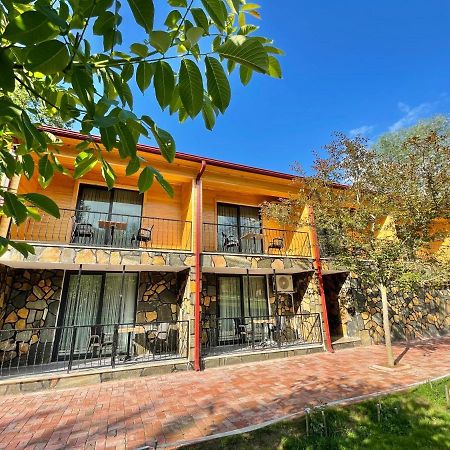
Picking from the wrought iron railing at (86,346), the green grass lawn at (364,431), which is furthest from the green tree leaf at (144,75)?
the wrought iron railing at (86,346)

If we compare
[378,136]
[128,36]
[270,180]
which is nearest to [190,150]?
[270,180]

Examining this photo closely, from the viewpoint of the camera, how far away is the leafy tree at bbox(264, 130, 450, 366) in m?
6.99

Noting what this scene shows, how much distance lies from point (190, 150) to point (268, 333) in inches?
281

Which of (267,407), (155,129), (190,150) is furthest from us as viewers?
(190,150)

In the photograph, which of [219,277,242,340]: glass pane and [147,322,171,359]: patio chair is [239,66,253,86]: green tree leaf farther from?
[219,277,242,340]: glass pane

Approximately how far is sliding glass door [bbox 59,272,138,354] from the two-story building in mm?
31

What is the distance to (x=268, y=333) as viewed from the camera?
987 centimetres

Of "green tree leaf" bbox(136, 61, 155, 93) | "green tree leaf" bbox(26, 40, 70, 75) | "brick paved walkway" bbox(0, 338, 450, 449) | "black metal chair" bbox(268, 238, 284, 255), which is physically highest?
"black metal chair" bbox(268, 238, 284, 255)

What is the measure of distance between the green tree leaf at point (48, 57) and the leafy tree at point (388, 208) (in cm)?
754

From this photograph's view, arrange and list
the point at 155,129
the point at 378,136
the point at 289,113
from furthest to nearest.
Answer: the point at 378,136
the point at 289,113
the point at 155,129

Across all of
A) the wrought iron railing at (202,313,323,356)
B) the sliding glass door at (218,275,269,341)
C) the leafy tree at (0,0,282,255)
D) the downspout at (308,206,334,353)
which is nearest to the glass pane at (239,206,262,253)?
the sliding glass door at (218,275,269,341)

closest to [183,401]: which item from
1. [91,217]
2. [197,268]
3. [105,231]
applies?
[197,268]

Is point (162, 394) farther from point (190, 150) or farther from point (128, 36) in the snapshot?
point (190, 150)

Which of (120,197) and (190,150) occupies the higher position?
(190,150)
